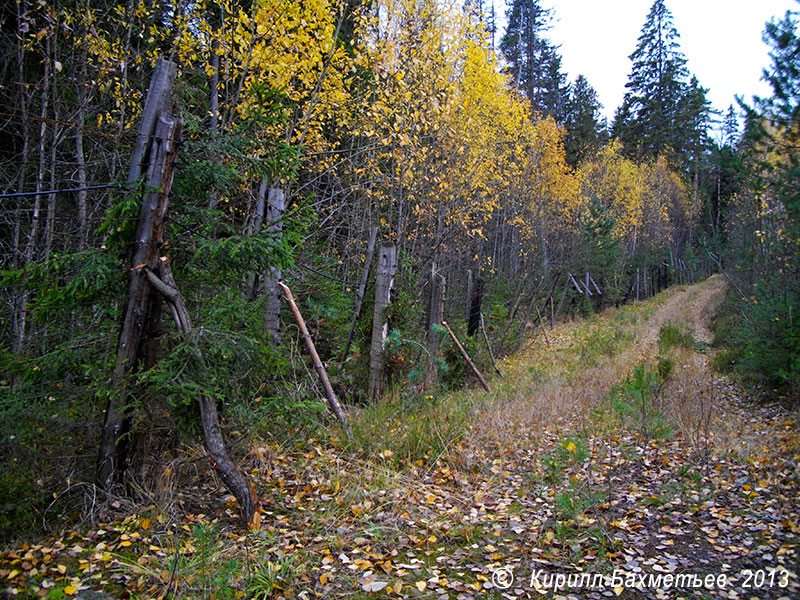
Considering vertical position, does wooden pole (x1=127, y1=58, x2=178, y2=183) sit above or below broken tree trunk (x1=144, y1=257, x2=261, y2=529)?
above

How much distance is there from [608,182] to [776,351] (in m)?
29.0

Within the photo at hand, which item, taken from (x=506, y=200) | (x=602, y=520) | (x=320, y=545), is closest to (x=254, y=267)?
(x=320, y=545)

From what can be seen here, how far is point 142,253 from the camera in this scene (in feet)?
12.1

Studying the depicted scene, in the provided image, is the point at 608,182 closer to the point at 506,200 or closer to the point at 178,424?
the point at 506,200

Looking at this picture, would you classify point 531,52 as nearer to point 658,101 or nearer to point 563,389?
point 658,101

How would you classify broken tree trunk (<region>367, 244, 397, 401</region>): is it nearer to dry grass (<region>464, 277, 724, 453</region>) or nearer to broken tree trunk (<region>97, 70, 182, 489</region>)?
dry grass (<region>464, 277, 724, 453</region>)

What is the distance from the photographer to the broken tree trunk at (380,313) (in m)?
6.85

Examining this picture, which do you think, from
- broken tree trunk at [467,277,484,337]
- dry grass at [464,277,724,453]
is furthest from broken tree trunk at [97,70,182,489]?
broken tree trunk at [467,277,484,337]

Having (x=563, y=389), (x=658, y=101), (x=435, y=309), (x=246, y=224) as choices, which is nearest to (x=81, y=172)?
(x=246, y=224)

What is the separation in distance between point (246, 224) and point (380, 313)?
229 cm

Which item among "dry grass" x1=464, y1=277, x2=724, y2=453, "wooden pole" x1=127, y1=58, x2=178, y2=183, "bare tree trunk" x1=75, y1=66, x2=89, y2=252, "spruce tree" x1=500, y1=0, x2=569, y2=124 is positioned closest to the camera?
"wooden pole" x1=127, y1=58, x2=178, y2=183

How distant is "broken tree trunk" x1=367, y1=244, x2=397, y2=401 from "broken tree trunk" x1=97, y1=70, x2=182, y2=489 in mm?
3505

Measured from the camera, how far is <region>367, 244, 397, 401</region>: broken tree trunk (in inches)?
270

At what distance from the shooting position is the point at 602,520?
402cm
